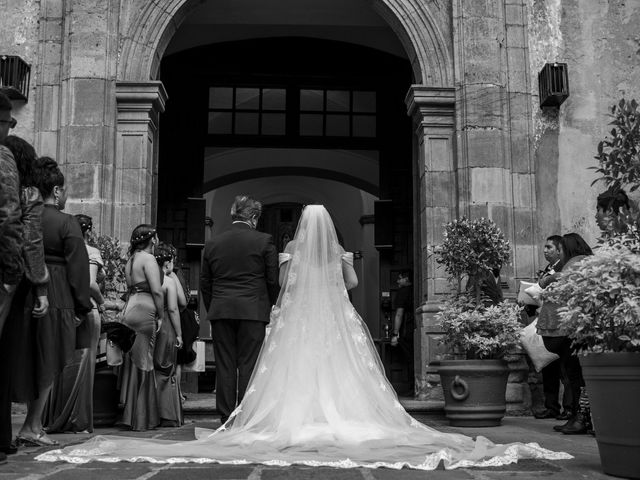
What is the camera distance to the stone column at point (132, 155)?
28.3 ft

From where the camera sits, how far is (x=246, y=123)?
44.9 feet

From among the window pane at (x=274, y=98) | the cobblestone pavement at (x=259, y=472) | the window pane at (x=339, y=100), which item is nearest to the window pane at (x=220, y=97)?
the window pane at (x=274, y=98)

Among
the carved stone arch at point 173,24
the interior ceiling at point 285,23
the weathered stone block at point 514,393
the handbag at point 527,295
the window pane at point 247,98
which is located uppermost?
the interior ceiling at point 285,23

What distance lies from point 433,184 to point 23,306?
5.05 metres

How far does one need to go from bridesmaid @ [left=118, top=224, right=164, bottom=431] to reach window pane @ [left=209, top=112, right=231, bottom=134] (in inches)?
270

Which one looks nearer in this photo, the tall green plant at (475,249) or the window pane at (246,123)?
the tall green plant at (475,249)

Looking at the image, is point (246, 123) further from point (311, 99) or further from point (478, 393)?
point (478, 393)

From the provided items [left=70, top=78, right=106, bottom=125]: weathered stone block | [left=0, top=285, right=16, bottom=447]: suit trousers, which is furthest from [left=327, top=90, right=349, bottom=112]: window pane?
[left=0, top=285, right=16, bottom=447]: suit trousers

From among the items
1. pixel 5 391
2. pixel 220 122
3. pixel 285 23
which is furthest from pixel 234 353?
pixel 220 122

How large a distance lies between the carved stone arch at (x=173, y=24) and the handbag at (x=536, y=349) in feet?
9.48

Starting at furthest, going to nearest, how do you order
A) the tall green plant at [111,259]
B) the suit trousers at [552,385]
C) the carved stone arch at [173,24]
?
the carved stone arch at [173,24]
the suit trousers at [552,385]
the tall green plant at [111,259]

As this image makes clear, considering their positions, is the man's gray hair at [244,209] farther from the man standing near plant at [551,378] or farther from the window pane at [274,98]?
the window pane at [274,98]

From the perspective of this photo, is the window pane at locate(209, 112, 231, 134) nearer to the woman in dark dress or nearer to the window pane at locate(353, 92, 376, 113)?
the window pane at locate(353, 92, 376, 113)

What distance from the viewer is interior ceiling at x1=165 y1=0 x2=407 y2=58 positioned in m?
11.2
